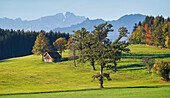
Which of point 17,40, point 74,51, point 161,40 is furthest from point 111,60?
point 17,40

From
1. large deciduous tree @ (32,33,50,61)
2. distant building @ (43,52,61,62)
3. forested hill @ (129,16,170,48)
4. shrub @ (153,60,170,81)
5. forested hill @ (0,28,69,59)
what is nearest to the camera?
shrub @ (153,60,170,81)

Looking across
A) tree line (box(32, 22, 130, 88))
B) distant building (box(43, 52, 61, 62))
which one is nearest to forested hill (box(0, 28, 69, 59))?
distant building (box(43, 52, 61, 62))

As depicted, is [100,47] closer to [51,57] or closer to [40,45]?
[51,57]

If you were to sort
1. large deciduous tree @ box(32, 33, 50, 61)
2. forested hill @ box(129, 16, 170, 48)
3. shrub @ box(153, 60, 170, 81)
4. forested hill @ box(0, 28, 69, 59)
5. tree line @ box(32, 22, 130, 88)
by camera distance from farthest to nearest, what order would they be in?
forested hill @ box(0, 28, 69, 59), forested hill @ box(129, 16, 170, 48), large deciduous tree @ box(32, 33, 50, 61), shrub @ box(153, 60, 170, 81), tree line @ box(32, 22, 130, 88)

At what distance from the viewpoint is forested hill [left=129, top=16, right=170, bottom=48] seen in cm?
12596

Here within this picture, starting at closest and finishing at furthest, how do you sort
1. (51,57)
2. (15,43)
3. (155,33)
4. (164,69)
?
(164,69)
(51,57)
(155,33)
(15,43)

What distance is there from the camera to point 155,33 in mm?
132500

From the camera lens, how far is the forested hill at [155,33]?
12596 centimetres

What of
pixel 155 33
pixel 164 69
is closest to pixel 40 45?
pixel 155 33

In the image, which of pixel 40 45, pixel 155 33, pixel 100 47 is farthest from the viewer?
pixel 155 33

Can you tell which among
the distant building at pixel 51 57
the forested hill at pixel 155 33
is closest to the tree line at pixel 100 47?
the distant building at pixel 51 57

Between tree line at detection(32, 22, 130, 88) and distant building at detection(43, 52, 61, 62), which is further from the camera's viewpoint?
distant building at detection(43, 52, 61, 62)

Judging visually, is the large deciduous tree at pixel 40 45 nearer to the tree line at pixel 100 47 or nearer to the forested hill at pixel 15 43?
the tree line at pixel 100 47

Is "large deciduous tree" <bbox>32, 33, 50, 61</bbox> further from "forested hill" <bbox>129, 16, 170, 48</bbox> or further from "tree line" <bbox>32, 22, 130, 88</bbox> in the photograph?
"forested hill" <bbox>129, 16, 170, 48</bbox>
